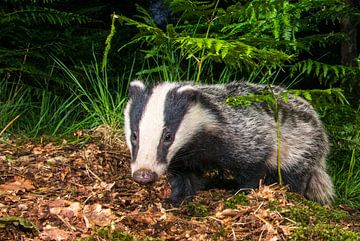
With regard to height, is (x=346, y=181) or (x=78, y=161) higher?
(x=78, y=161)

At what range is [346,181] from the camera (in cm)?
704

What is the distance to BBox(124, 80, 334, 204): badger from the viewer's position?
495 centimetres

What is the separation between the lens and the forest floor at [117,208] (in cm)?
401

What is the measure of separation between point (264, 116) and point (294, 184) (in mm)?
823

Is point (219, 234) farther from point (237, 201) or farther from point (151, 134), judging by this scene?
point (151, 134)

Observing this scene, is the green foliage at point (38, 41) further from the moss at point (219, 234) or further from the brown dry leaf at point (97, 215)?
the moss at point (219, 234)

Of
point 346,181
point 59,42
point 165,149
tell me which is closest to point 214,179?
point 165,149

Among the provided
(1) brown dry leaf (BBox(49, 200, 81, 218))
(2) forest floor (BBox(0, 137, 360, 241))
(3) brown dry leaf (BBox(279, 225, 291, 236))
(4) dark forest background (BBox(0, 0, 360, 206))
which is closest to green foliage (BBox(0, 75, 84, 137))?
(4) dark forest background (BBox(0, 0, 360, 206))

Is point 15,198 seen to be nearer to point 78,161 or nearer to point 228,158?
point 78,161

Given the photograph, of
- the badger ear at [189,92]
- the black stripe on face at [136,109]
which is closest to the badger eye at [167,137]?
the black stripe on face at [136,109]

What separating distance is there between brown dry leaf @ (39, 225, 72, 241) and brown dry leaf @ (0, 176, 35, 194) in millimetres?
934

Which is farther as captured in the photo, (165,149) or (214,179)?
(214,179)

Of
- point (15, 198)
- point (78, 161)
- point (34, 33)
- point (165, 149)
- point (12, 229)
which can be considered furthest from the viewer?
point (34, 33)

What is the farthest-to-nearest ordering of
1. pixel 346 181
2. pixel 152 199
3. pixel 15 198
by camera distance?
pixel 346 181, pixel 152 199, pixel 15 198
